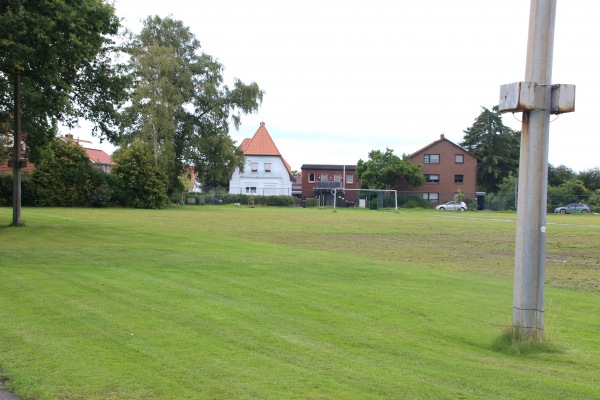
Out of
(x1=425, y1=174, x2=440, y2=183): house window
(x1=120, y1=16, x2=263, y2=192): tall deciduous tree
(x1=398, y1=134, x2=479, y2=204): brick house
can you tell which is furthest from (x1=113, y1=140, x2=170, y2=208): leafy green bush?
(x1=425, y1=174, x2=440, y2=183): house window

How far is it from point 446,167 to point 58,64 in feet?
248

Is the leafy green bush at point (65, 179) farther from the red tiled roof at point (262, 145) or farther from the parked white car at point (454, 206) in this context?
the parked white car at point (454, 206)

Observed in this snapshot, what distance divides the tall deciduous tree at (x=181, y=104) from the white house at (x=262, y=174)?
34.3m

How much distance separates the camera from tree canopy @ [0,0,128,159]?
1755 centimetres

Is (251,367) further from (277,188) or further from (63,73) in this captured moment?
(277,188)

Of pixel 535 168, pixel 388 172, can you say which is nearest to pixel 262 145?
pixel 388 172

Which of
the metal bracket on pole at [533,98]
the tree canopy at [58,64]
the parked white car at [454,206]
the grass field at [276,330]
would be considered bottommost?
the grass field at [276,330]

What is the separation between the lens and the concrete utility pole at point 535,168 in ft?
23.1

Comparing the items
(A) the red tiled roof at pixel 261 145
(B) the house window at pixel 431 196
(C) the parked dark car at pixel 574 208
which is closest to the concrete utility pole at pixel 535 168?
(C) the parked dark car at pixel 574 208

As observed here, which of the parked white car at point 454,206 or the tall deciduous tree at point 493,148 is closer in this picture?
the parked white car at point 454,206

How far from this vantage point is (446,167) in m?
89.6

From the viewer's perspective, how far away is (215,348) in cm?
641

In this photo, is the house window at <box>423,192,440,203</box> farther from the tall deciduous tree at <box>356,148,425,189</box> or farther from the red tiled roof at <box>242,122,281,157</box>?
the red tiled roof at <box>242,122,281,157</box>

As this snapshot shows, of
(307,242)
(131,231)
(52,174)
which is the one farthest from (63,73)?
(52,174)
